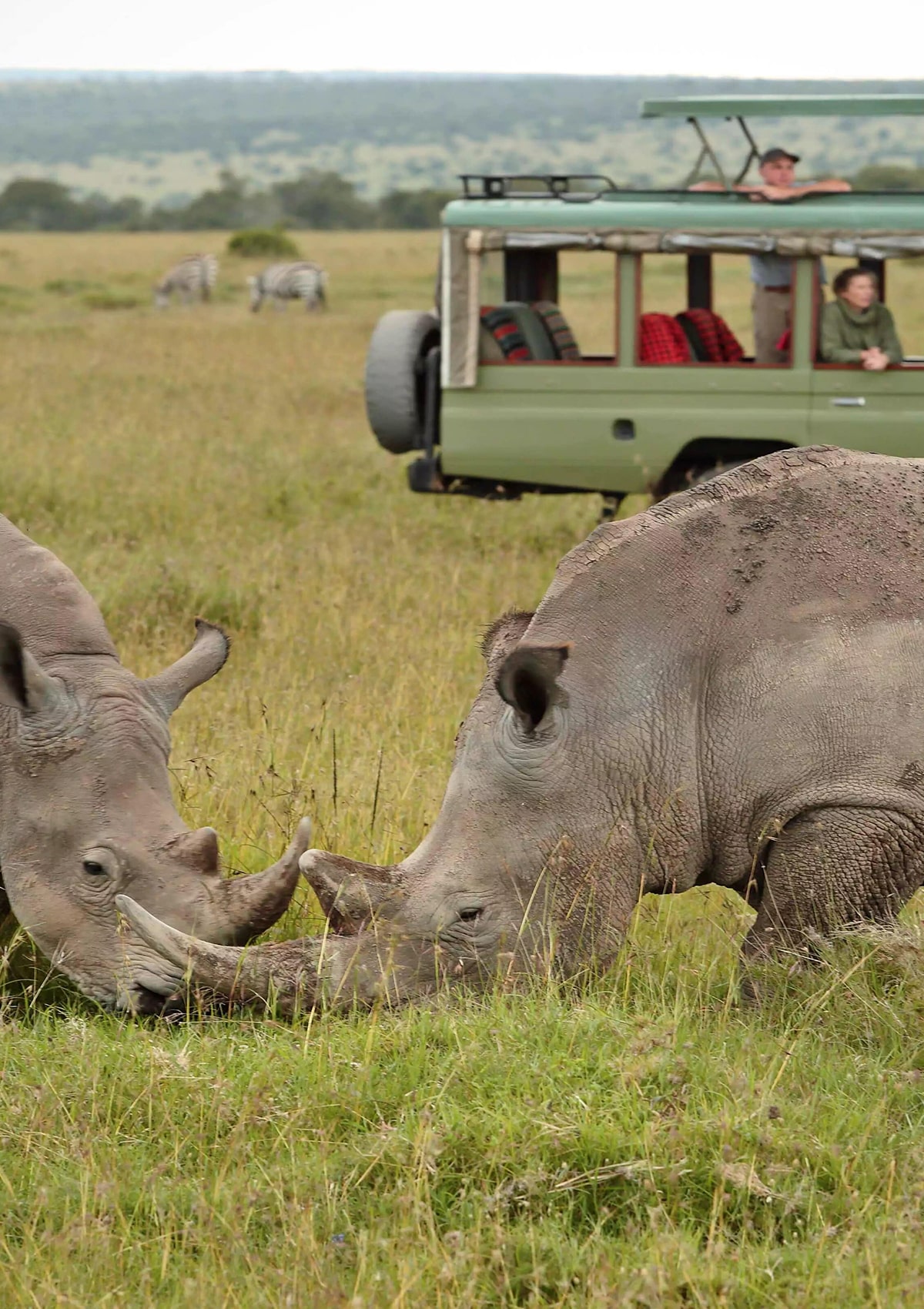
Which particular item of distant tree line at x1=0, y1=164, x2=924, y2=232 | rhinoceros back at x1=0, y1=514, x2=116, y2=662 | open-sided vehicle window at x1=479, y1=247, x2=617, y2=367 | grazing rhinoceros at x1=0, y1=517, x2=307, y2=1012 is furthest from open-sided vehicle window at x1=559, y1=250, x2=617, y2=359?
distant tree line at x1=0, y1=164, x2=924, y2=232

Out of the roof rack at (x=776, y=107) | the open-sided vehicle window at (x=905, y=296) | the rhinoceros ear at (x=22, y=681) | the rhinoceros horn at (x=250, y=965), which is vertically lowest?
the open-sided vehicle window at (x=905, y=296)

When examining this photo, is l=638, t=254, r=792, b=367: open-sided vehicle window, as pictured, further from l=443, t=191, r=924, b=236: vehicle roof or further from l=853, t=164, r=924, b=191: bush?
l=853, t=164, r=924, b=191: bush

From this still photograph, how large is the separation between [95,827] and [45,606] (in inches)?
31.6

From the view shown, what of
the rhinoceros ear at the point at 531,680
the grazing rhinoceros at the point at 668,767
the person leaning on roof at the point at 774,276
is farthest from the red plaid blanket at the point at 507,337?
the rhinoceros ear at the point at 531,680

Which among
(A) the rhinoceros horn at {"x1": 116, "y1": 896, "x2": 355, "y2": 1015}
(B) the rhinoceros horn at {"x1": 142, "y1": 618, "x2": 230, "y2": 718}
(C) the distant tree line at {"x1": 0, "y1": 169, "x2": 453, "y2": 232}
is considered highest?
(B) the rhinoceros horn at {"x1": 142, "y1": 618, "x2": 230, "y2": 718}

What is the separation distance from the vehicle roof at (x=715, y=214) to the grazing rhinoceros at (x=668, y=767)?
5.69 m

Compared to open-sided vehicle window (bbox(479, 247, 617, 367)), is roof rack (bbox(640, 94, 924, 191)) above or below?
above

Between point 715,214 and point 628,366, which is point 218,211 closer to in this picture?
point 628,366

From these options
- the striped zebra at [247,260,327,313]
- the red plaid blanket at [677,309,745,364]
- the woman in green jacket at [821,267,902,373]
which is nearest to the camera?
the woman in green jacket at [821,267,902,373]

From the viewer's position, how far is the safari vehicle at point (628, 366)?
32.6 ft

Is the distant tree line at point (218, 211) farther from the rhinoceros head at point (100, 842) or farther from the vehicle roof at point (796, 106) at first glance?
the rhinoceros head at point (100, 842)

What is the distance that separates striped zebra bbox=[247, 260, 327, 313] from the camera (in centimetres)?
3066

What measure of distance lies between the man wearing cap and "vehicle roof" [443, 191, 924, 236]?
144 millimetres

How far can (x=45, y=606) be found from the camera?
5.11m
